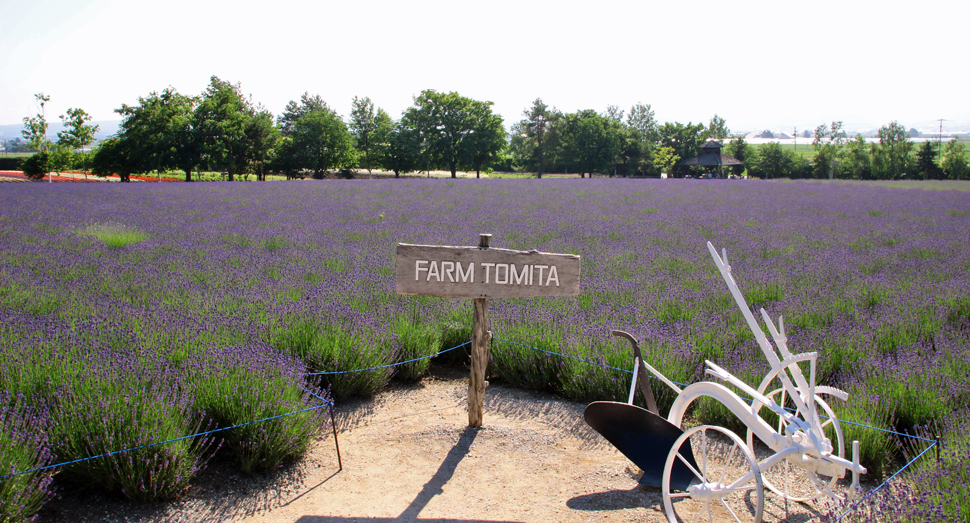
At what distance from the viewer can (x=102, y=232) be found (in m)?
7.57

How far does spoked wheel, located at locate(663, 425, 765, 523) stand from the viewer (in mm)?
1649

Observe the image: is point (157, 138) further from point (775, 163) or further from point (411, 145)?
point (775, 163)

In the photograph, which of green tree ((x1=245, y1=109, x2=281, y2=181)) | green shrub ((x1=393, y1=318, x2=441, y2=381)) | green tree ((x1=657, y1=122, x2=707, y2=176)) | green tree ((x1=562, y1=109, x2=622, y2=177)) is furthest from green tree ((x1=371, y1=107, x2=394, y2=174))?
green shrub ((x1=393, y1=318, x2=441, y2=381))

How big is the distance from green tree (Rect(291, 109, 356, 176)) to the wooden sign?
46.8 meters

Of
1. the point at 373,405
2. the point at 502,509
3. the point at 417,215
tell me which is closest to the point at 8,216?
the point at 417,215

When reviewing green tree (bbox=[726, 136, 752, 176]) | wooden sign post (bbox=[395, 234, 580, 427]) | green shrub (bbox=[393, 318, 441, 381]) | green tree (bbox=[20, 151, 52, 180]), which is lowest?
green shrub (bbox=[393, 318, 441, 381])

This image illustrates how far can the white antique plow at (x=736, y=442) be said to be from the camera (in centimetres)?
156

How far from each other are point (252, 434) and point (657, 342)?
232cm

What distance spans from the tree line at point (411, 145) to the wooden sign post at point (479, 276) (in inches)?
1499

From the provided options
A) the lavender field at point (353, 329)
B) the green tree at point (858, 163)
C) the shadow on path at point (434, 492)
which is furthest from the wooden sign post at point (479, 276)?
the green tree at point (858, 163)

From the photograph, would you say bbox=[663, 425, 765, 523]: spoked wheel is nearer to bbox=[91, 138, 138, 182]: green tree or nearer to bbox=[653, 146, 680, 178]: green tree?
bbox=[91, 138, 138, 182]: green tree

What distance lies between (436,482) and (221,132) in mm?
43056

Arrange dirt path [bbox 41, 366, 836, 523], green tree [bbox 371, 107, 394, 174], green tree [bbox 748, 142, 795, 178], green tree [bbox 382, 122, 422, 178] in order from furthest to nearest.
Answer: green tree [bbox 748, 142, 795, 178] → green tree [bbox 371, 107, 394, 174] → green tree [bbox 382, 122, 422, 178] → dirt path [bbox 41, 366, 836, 523]

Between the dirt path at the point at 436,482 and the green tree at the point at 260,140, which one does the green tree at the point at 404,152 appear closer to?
the green tree at the point at 260,140
